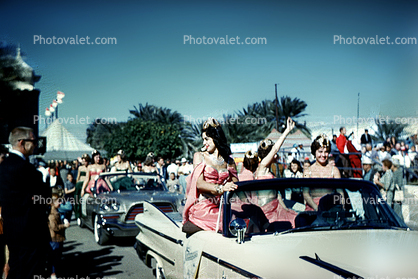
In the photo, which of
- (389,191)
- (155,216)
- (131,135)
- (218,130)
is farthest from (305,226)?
(131,135)

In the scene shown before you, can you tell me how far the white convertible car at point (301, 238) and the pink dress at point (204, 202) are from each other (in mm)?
150

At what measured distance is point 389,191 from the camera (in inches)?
272

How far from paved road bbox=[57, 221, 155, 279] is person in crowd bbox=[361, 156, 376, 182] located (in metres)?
4.76

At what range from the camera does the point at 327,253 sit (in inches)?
101

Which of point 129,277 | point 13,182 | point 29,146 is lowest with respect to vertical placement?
point 129,277

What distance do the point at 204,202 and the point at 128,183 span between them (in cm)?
549

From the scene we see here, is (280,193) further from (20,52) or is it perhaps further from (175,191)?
(175,191)

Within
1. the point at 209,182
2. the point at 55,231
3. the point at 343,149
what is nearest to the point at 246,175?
the point at 209,182

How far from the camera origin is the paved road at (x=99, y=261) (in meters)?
5.58

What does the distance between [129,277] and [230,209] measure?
2837 mm

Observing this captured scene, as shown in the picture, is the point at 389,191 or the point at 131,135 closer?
the point at 389,191

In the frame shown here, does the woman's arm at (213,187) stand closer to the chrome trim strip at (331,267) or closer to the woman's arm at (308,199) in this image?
the woman's arm at (308,199)

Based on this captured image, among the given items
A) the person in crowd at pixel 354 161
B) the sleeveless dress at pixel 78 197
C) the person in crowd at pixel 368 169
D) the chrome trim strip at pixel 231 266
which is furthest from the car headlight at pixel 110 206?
the person in crowd at pixel 354 161

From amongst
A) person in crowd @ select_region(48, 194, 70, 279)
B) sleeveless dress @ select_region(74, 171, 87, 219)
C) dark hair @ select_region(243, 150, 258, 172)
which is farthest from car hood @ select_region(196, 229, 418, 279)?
sleeveless dress @ select_region(74, 171, 87, 219)
